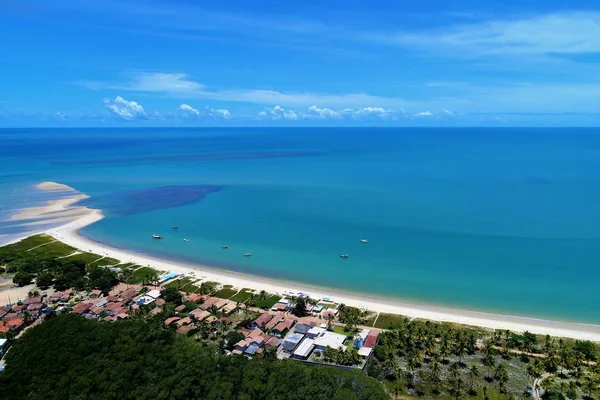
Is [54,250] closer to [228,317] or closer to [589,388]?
[228,317]

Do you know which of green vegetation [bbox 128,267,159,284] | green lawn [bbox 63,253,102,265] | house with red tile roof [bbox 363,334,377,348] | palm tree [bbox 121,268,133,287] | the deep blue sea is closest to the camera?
house with red tile roof [bbox 363,334,377,348]

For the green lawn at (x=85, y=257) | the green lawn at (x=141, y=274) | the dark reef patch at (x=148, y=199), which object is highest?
the dark reef patch at (x=148, y=199)

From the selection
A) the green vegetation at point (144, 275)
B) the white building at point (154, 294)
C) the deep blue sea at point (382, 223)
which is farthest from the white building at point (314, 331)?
the green vegetation at point (144, 275)

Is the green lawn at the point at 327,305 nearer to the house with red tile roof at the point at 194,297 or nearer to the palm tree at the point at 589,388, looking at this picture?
the house with red tile roof at the point at 194,297

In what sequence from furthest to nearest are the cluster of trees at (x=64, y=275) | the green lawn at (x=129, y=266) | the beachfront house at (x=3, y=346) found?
1. the green lawn at (x=129, y=266)
2. the cluster of trees at (x=64, y=275)
3. the beachfront house at (x=3, y=346)

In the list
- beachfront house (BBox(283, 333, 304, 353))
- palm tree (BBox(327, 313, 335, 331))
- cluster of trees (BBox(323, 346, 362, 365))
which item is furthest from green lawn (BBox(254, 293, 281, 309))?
cluster of trees (BBox(323, 346, 362, 365))

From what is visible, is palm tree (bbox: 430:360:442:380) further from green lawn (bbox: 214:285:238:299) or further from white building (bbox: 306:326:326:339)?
green lawn (bbox: 214:285:238:299)
